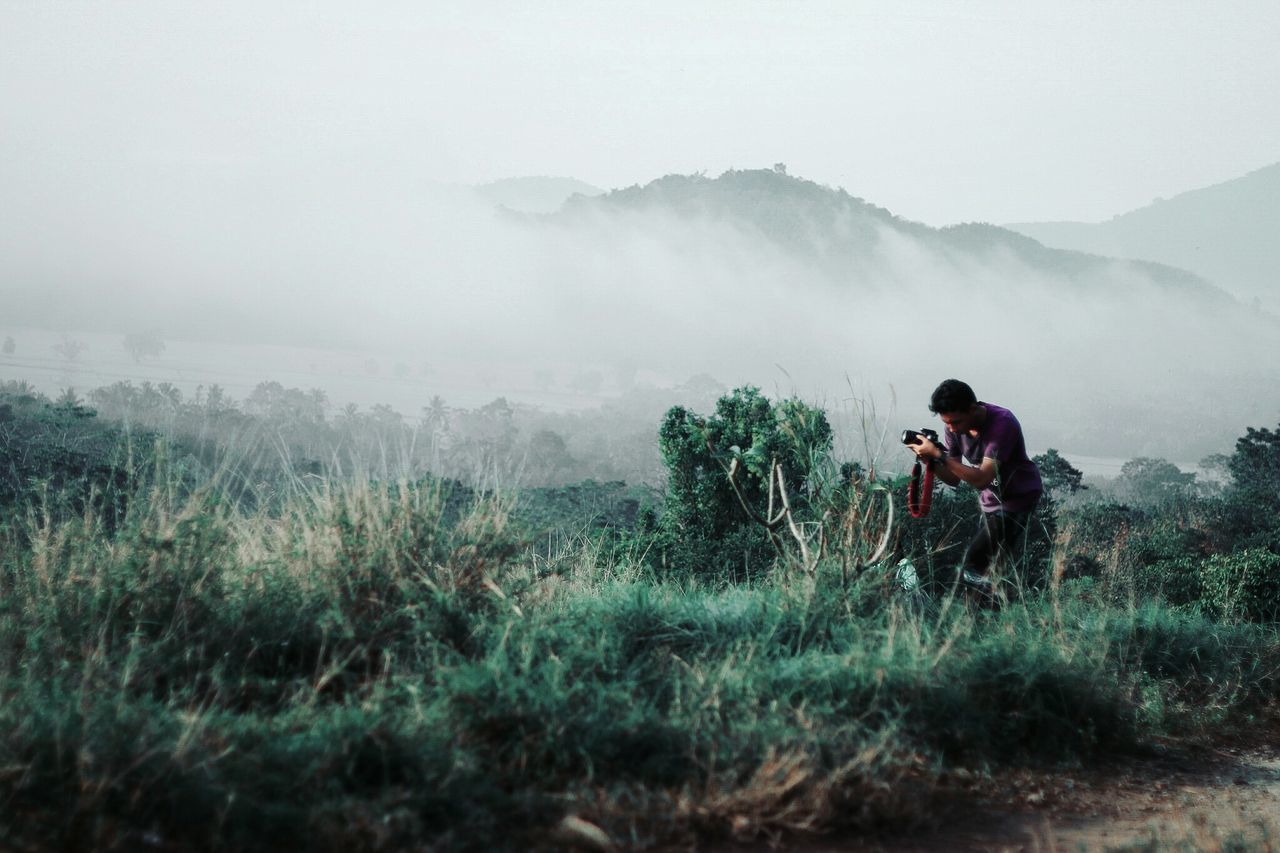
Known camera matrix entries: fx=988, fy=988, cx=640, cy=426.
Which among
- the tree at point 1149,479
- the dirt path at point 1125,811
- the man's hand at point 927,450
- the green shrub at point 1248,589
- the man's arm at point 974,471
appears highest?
the man's hand at point 927,450

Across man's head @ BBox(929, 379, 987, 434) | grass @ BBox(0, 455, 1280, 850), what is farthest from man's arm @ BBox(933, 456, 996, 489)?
grass @ BBox(0, 455, 1280, 850)

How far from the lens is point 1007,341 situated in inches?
3393

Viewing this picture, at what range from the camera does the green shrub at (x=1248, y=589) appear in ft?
28.8

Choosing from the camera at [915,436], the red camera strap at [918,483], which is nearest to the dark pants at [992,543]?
the red camera strap at [918,483]

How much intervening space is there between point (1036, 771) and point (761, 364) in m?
68.6

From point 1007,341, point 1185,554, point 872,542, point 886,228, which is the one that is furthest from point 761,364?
point 872,542

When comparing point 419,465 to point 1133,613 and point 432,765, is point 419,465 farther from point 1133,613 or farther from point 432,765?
point 1133,613

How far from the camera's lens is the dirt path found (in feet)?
14.1

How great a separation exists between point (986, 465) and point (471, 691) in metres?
4.30

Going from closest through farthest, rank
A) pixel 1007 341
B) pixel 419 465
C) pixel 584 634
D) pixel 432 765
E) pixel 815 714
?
pixel 432 765 < pixel 815 714 < pixel 584 634 < pixel 419 465 < pixel 1007 341

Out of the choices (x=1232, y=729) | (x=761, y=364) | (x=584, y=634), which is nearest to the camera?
(x=584, y=634)

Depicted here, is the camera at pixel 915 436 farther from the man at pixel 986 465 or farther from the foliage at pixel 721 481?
A: the foliage at pixel 721 481

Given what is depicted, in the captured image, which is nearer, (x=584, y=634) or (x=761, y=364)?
(x=584, y=634)

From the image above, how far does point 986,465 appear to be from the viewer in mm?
7070
